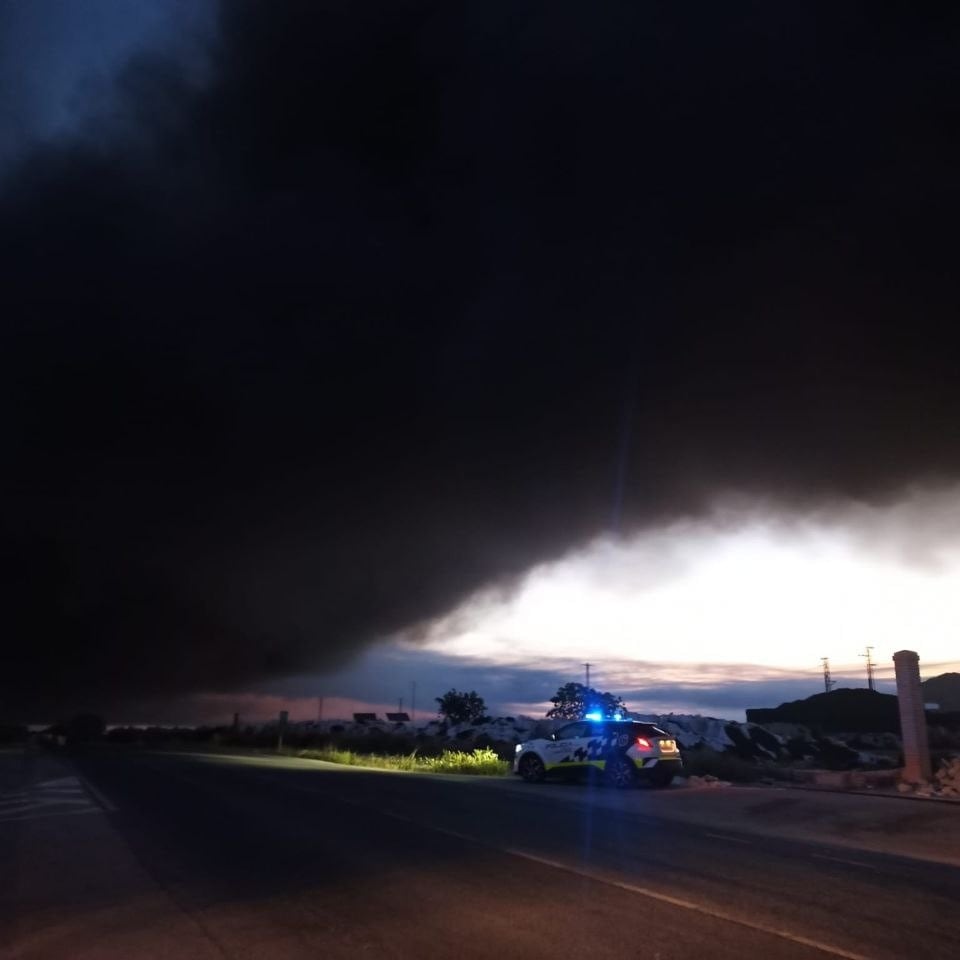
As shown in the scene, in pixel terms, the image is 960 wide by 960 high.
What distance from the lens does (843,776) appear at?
2409 cm

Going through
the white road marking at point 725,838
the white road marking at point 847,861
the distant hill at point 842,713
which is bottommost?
the white road marking at point 847,861

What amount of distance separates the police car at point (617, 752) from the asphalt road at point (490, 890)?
5677mm

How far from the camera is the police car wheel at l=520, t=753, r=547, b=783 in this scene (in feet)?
83.1

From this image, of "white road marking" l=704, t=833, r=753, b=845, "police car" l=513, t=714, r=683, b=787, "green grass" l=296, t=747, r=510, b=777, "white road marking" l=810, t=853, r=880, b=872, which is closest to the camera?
"white road marking" l=810, t=853, r=880, b=872

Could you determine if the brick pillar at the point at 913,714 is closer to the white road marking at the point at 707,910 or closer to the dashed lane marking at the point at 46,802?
the white road marking at the point at 707,910

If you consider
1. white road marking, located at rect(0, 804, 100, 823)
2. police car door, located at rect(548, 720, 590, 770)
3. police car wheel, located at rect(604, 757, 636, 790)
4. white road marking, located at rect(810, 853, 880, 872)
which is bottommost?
white road marking, located at rect(0, 804, 100, 823)

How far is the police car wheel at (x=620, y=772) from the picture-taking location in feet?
75.0

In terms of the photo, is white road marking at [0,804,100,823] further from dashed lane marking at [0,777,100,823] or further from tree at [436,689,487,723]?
tree at [436,689,487,723]

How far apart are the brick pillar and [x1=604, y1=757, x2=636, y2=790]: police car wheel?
6.13 m

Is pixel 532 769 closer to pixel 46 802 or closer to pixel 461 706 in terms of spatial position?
pixel 46 802

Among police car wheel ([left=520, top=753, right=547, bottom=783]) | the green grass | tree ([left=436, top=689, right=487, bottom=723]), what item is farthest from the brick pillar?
tree ([left=436, top=689, right=487, bottom=723])

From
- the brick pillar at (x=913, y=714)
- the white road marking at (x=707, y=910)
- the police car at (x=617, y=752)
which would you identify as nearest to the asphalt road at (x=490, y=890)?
the white road marking at (x=707, y=910)

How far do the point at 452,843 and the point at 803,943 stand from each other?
6.42 metres

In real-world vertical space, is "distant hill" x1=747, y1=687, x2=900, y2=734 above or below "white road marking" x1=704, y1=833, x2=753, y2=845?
above
